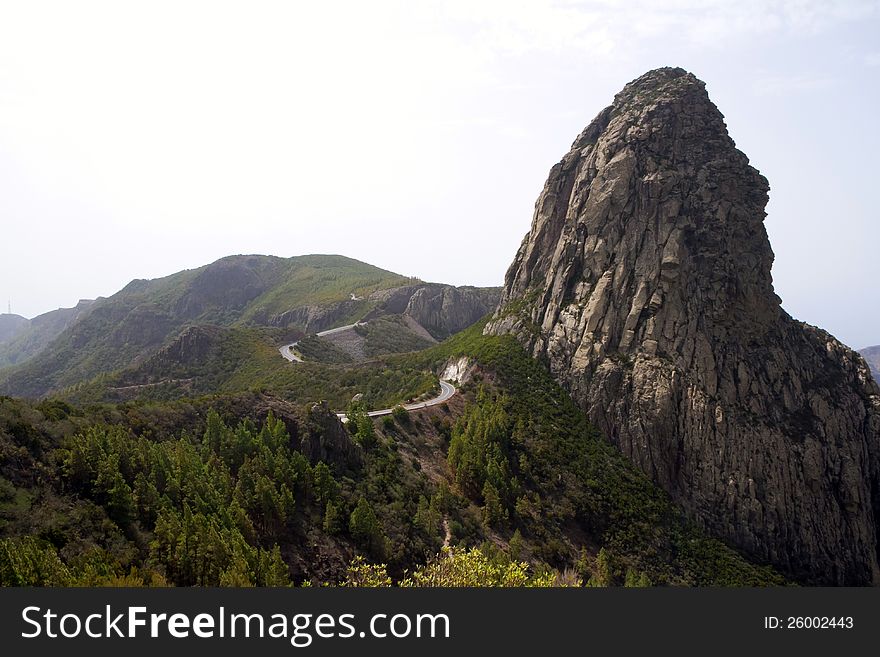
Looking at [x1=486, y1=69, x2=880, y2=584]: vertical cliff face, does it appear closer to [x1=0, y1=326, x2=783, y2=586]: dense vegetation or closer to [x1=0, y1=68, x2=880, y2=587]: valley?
[x1=0, y1=68, x2=880, y2=587]: valley

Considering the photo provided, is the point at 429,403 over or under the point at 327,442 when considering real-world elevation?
over

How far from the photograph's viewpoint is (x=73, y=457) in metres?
29.1

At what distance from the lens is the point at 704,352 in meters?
67.0

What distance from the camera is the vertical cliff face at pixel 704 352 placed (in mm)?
62406

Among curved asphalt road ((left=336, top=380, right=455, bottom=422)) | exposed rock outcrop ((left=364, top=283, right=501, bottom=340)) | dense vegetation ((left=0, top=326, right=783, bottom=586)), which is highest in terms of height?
exposed rock outcrop ((left=364, top=283, right=501, bottom=340))

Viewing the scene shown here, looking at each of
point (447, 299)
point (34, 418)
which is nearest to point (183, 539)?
point (34, 418)

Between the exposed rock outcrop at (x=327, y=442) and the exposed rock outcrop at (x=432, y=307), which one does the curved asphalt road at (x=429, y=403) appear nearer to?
the exposed rock outcrop at (x=327, y=442)

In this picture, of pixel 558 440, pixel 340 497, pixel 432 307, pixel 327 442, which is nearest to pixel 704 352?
pixel 558 440

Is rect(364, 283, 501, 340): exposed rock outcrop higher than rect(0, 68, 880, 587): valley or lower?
higher

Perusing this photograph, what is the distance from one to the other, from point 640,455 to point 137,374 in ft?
383

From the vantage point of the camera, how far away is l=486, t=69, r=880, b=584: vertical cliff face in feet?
205

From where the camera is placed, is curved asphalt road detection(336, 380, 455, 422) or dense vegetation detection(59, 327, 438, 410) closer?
curved asphalt road detection(336, 380, 455, 422)

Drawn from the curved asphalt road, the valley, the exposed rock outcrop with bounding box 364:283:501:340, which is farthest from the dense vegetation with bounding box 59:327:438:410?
the exposed rock outcrop with bounding box 364:283:501:340

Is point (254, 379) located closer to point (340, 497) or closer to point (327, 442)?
point (327, 442)
